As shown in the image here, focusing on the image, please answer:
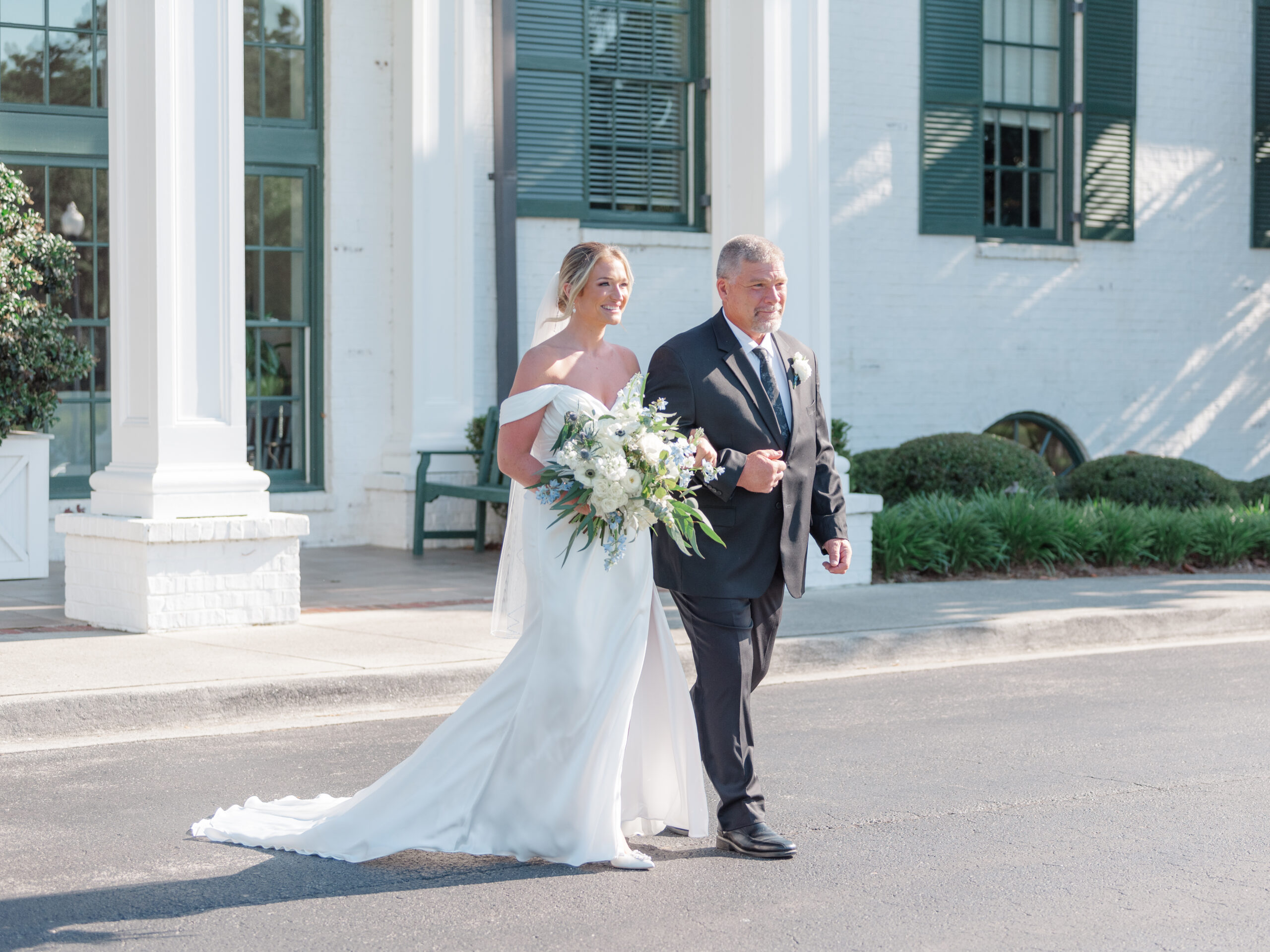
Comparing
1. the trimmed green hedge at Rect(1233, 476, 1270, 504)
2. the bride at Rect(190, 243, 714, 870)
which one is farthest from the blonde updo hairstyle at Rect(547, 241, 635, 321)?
the trimmed green hedge at Rect(1233, 476, 1270, 504)

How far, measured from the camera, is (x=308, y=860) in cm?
482

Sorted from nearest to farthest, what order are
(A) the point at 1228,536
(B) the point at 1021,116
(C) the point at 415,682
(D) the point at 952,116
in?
1. (C) the point at 415,682
2. (A) the point at 1228,536
3. (D) the point at 952,116
4. (B) the point at 1021,116

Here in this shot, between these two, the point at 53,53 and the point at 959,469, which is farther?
the point at 959,469

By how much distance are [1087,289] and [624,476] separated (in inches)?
517

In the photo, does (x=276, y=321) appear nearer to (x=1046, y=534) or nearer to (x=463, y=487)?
(x=463, y=487)

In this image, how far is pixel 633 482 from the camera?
4.62 metres

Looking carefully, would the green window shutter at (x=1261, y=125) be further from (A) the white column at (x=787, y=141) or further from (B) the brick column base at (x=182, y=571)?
(B) the brick column base at (x=182, y=571)

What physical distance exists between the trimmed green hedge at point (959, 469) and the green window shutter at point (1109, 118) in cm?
390

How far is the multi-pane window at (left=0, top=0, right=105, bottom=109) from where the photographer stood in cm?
1186

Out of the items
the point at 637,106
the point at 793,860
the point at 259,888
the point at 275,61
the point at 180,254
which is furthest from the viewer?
the point at 637,106

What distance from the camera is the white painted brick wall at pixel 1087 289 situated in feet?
50.5

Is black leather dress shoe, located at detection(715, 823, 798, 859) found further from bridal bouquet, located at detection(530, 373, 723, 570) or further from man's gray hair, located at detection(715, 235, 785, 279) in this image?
man's gray hair, located at detection(715, 235, 785, 279)

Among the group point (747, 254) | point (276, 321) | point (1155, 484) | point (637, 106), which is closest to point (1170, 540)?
point (1155, 484)

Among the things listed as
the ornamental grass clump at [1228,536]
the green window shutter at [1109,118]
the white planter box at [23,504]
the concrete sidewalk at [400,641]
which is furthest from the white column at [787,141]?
the green window shutter at [1109,118]
